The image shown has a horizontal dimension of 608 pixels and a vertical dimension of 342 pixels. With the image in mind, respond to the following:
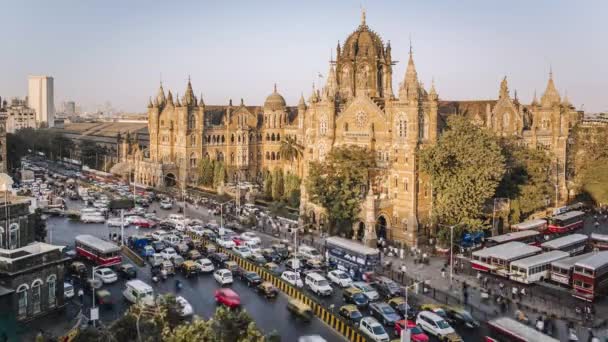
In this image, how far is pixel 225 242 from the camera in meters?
56.2

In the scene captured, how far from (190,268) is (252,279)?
5708 millimetres

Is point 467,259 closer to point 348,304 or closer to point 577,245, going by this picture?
point 577,245

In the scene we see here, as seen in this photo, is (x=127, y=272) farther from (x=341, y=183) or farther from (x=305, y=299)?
(x=341, y=183)

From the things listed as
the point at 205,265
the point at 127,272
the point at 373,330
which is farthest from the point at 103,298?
the point at 373,330

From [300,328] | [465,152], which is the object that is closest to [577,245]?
[465,152]

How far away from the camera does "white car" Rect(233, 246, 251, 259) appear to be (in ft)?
170

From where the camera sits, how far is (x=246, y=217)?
69625 mm

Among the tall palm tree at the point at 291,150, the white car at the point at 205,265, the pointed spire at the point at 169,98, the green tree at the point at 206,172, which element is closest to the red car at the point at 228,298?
the white car at the point at 205,265

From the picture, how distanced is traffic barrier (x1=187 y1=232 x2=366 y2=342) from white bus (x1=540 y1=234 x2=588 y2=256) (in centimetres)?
2368

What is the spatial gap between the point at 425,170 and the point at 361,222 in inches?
355

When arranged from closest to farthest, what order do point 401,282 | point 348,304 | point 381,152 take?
point 348,304 → point 401,282 → point 381,152

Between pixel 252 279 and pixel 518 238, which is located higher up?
pixel 518 238

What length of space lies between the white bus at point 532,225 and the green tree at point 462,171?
5.95 metres

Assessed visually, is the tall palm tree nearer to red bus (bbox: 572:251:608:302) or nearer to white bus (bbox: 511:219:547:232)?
white bus (bbox: 511:219:547:232)
